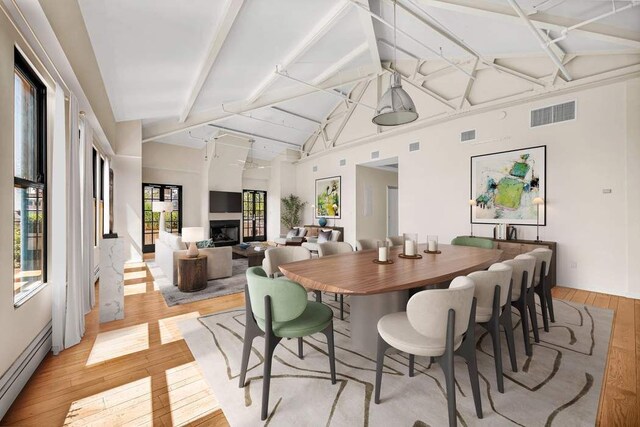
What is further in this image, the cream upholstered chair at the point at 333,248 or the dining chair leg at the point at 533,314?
the cream upholstered chair at the point at 333,248

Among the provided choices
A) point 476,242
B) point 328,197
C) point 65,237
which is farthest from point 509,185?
point 65,237

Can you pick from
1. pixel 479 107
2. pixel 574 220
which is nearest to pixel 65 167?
pixel 479 107

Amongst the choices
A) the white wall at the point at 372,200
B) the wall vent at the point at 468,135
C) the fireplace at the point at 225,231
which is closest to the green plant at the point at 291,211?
the fireplace at the point at 225,231

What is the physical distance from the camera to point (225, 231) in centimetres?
934

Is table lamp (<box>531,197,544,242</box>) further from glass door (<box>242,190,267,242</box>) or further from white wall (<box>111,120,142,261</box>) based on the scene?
glass door (<box>242,190,267,242</box>)

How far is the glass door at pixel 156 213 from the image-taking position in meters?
8.36

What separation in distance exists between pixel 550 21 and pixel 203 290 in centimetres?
572

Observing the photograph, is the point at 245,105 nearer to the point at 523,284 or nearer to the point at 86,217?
the point at 86,217

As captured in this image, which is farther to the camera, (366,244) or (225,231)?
(225,231)

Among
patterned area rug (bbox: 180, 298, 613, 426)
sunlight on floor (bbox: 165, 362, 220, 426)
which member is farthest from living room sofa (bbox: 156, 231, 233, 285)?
sunlight on floor (bbox: 165, 362, 220, 426)

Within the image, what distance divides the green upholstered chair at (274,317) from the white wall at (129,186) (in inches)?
251

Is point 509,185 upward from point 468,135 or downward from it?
downward

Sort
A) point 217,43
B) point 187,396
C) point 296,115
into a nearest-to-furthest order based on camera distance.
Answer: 1. point 187,396
2. point 217,43
3. point 296,115

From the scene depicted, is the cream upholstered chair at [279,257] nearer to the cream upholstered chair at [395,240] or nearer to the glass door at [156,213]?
the cream upholstered chair at [395,240]
